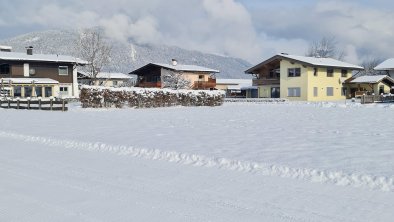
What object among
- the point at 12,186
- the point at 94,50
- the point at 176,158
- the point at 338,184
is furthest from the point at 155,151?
the point at 94,50

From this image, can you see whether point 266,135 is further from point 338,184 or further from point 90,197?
point 90,197

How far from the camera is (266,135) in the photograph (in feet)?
44.0

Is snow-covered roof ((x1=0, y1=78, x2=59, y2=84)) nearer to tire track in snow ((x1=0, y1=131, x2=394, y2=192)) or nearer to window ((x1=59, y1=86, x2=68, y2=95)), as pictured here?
window ((x1=59, y1=86, x2=68, y2=95))

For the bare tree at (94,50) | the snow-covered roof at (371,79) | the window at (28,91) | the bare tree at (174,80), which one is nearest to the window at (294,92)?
the snow-covered roof at (371,79)

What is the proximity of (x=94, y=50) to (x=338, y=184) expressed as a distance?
189 ft

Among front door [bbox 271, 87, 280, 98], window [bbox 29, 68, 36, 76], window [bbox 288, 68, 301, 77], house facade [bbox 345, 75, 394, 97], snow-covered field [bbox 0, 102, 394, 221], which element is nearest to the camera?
snow-covered field [bbox 0, 102, 394, 221]

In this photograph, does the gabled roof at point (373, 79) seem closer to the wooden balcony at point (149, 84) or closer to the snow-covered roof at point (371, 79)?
the snow-covered roof at point (371, 79)

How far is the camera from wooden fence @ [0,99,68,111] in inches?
1199

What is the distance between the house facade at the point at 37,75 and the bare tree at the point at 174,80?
14.7m

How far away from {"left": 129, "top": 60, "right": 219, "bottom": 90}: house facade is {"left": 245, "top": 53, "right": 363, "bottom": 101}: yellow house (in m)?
9.75

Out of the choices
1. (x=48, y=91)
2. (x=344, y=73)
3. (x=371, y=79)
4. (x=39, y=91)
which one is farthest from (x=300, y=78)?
(x=39, y=91)

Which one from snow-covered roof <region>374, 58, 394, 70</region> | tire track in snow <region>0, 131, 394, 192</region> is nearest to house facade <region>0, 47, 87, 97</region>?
tire track in snow <region>0, 131, 394, 192</region>

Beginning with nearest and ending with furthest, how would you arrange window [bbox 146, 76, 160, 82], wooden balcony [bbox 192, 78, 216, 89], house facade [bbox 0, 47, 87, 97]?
house facade [bbox 0, 47, 87, 97]
window [bbox 146, 76, 160, 82]
wooden balcony [bbox 192, 78, 216, 89]

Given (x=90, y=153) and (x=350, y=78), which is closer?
(x=90, y=153)
